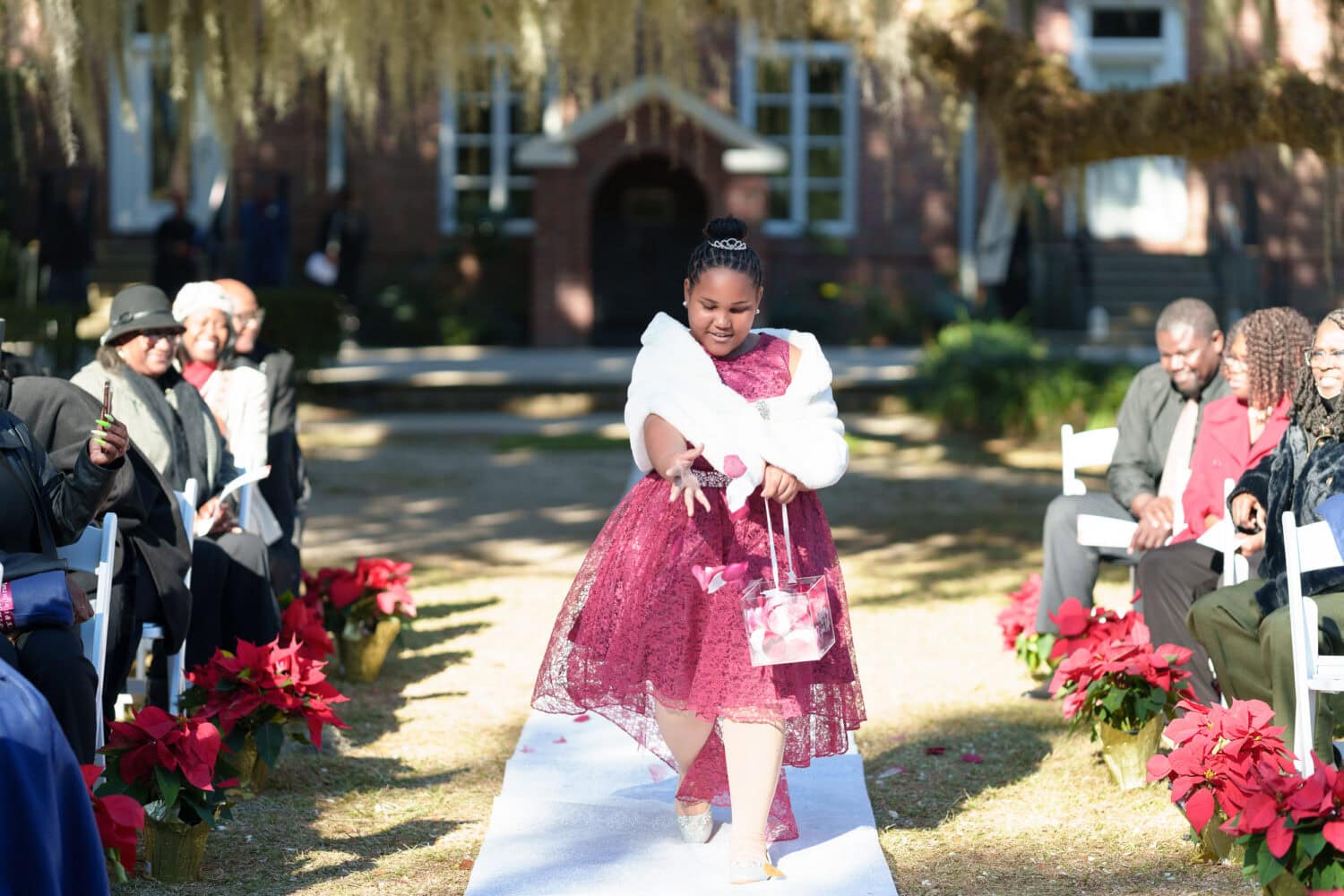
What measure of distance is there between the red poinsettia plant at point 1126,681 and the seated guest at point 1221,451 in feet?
1.42

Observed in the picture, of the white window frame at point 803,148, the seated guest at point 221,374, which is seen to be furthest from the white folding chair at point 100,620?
the white window frame at point 803,148

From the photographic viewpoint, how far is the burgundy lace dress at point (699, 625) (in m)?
4.20

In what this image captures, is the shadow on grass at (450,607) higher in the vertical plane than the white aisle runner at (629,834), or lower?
lower

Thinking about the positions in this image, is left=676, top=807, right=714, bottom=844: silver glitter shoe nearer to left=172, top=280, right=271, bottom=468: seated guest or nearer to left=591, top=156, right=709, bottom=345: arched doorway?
left=172, top=280, right=271, bottom=468: seated guest

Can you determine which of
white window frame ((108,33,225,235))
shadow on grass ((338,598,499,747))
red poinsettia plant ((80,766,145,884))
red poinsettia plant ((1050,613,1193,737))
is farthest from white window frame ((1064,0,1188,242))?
red poinsettia plant ((80,766,145,884))

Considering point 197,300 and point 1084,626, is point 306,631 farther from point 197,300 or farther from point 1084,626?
point 1084,626

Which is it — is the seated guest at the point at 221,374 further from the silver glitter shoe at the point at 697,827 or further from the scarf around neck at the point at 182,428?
the silver glitter shoe at the point at 697,827

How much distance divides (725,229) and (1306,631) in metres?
1.68

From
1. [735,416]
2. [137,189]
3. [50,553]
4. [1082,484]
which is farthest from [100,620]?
[137,189]

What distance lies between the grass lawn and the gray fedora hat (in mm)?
1402

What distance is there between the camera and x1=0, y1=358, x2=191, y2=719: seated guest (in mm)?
4887

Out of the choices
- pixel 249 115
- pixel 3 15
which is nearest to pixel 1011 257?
pixel 249 115

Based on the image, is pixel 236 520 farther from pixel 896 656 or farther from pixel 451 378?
pixel 451 378

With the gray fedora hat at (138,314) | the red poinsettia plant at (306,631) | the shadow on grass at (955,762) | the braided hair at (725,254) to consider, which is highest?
the braided hair at (725,254)
